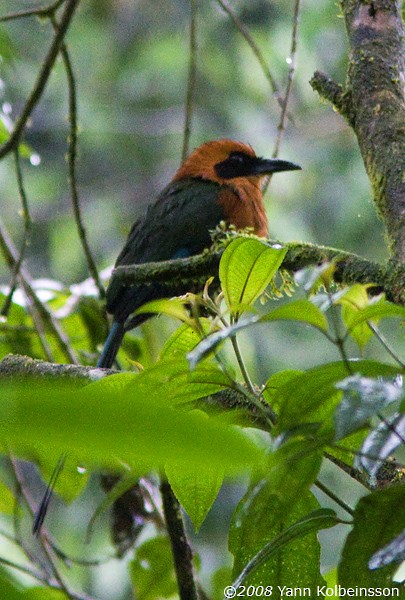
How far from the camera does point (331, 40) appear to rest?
8.63 metres

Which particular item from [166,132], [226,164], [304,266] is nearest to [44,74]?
[304,266]

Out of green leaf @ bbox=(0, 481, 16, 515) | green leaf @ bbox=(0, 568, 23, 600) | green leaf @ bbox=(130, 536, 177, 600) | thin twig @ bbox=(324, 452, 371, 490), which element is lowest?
green leaf @ bbox=(130, 536, 177, 600)

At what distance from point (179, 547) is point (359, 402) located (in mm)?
1332

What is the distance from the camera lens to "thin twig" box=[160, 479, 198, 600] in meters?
1.82

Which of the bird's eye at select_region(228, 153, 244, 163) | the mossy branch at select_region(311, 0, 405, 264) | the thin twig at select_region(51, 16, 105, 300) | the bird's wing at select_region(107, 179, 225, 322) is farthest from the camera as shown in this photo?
the bird's eye at select_region(228, 153, 244, 163)

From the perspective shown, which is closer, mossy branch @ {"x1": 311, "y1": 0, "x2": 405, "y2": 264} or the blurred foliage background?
mossy branch @ {"x1": 311, "y1": 0, "x2": 405, "y2": 264}

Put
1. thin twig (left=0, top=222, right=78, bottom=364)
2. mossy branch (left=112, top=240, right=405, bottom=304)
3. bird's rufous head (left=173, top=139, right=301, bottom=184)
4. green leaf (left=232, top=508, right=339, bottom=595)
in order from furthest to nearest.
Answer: bird's rufous head (left=173, top=139, right=301, bottom=184)
thin twig (left=0, top=222, right=78, bottom=364)
mossy branch (left=112, top=240, right=405, bottom=304)
green leaf (left=232, top=508, right=339, bottom=595)

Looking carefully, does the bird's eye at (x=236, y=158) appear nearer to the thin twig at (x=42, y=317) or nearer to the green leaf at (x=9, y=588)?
the thin twig at (x=42, y=317)

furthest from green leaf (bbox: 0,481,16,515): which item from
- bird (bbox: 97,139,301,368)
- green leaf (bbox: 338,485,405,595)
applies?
green leaf (bbox: 338,485,405,595)

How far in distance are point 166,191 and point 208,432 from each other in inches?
155

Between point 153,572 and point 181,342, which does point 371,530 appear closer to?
point 181,342

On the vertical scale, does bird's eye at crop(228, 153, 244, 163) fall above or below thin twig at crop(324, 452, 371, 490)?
above

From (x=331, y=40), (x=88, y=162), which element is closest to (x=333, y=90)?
(x=331, y=40)

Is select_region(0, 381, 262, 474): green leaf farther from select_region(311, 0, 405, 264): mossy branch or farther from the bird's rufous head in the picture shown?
the bird's rufous head
